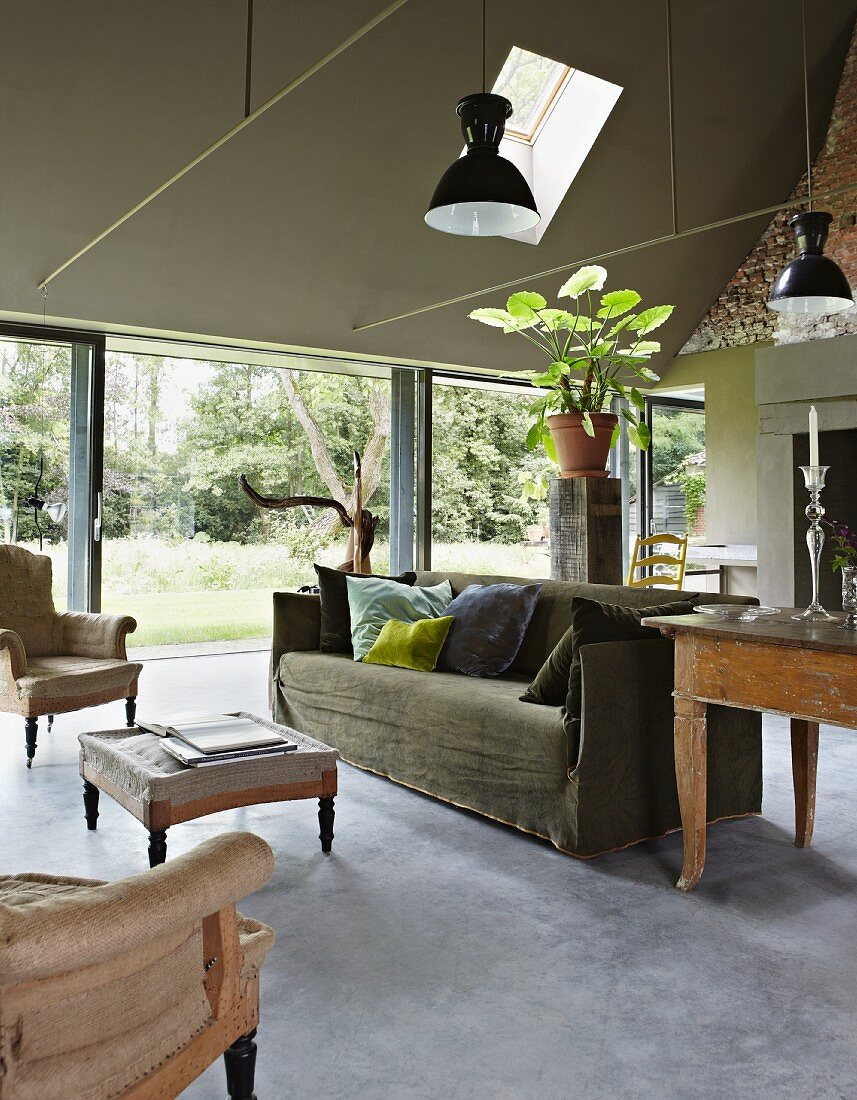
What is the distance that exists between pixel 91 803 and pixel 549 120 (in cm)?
613

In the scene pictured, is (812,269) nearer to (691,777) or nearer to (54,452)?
(691,777)

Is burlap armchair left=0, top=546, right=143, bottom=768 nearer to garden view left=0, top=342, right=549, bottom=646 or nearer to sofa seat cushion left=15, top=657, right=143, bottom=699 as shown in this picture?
sofa seat cushion left=15, top=657, right=143, bottom=699

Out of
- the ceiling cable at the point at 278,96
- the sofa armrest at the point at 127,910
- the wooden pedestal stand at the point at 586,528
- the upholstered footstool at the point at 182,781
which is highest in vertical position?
the ceiling cable at the point at 278,96

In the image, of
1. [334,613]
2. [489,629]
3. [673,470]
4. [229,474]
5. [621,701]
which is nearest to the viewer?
[621,701]

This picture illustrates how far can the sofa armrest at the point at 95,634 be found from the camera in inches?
190

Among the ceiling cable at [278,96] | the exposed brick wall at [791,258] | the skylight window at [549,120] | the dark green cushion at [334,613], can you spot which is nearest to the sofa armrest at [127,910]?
the ceiling cable at [278,96]

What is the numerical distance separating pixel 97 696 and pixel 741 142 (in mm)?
6431

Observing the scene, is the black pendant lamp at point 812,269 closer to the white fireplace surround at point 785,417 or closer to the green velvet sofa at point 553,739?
the green velvet sofa at point 553,739

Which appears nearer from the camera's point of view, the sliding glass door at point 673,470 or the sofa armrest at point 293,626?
the sofa armrest at point 293,626

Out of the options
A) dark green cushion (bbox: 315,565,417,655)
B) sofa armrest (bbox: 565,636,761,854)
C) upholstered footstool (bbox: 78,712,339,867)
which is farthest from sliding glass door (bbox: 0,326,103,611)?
sofa armrest (bbox: 565,636,761,854)

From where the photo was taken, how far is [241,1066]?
161 centimetres

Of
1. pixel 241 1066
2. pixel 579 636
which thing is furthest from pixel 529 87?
pixel 241 1066

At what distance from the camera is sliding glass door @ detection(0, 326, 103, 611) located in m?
6.02

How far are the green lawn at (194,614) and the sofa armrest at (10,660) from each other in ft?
6.88
